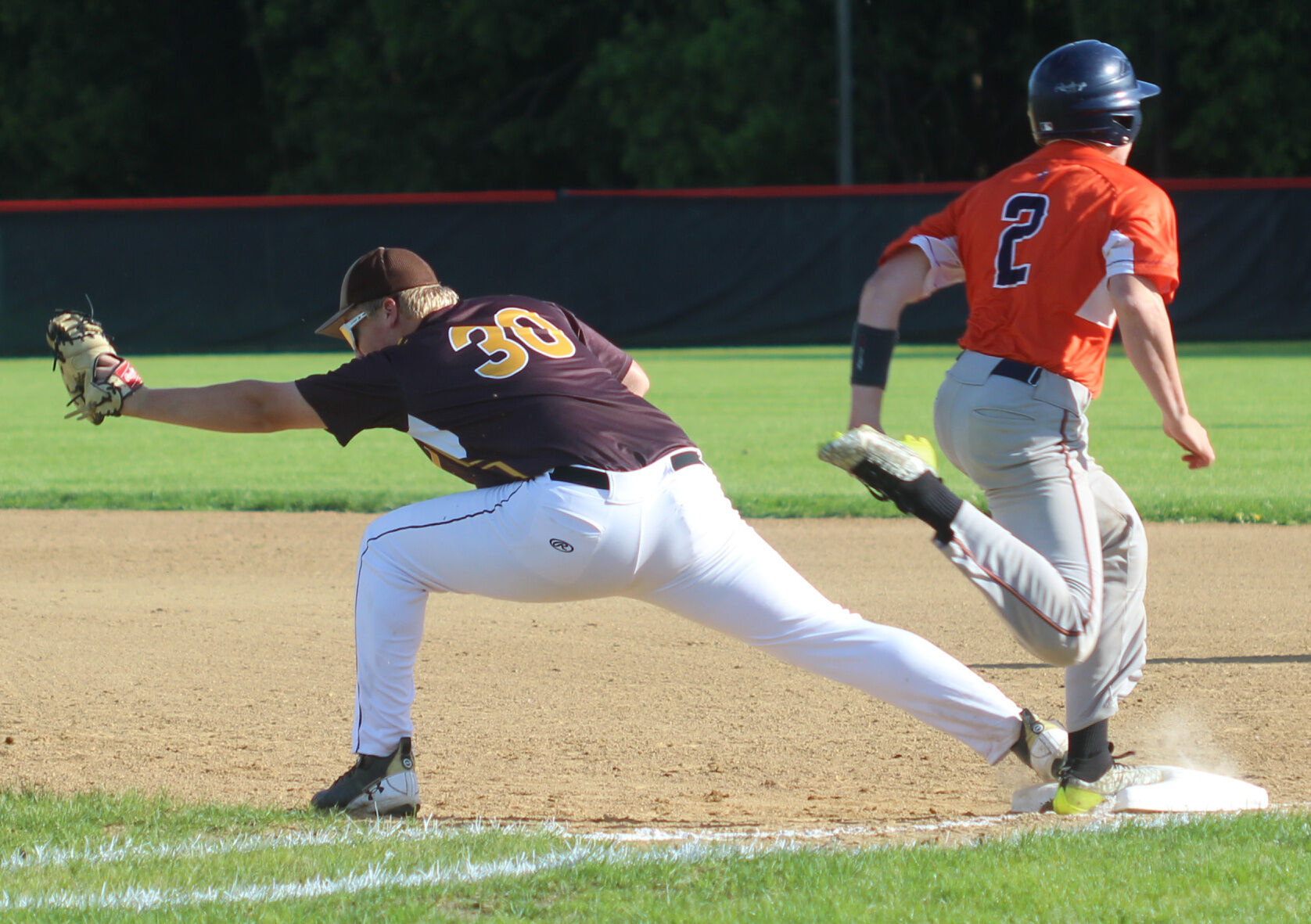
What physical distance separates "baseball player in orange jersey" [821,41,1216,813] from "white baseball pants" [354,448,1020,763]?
267 millimetres

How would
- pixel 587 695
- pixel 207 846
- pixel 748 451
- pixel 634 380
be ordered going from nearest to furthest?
pixel 207 846 < pixel 634 380 < pixel 587 695 < pixel 748 451

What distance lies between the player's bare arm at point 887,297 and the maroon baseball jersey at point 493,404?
17.9 inches

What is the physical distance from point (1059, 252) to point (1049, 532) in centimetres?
66

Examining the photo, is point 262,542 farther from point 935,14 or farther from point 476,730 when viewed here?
point 935,14

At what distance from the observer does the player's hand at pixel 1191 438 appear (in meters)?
3.44

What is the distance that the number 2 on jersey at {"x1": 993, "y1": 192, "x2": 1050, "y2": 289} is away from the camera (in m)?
3.54

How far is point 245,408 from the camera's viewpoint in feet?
11.5

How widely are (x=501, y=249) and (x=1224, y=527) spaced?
14865mm

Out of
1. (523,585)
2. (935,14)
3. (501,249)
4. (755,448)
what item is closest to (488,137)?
(935,14)

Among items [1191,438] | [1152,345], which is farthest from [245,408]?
[1191,438]

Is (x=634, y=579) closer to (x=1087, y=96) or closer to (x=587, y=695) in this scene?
(x=1087, y=96)

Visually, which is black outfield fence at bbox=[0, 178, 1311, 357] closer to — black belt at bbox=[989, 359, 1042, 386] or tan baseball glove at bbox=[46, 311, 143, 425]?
tan baseball glove at bbox=[46, 311, 143, 425]

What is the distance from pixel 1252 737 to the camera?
4539mm

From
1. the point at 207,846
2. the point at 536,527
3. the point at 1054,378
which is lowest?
the point at 207,846
